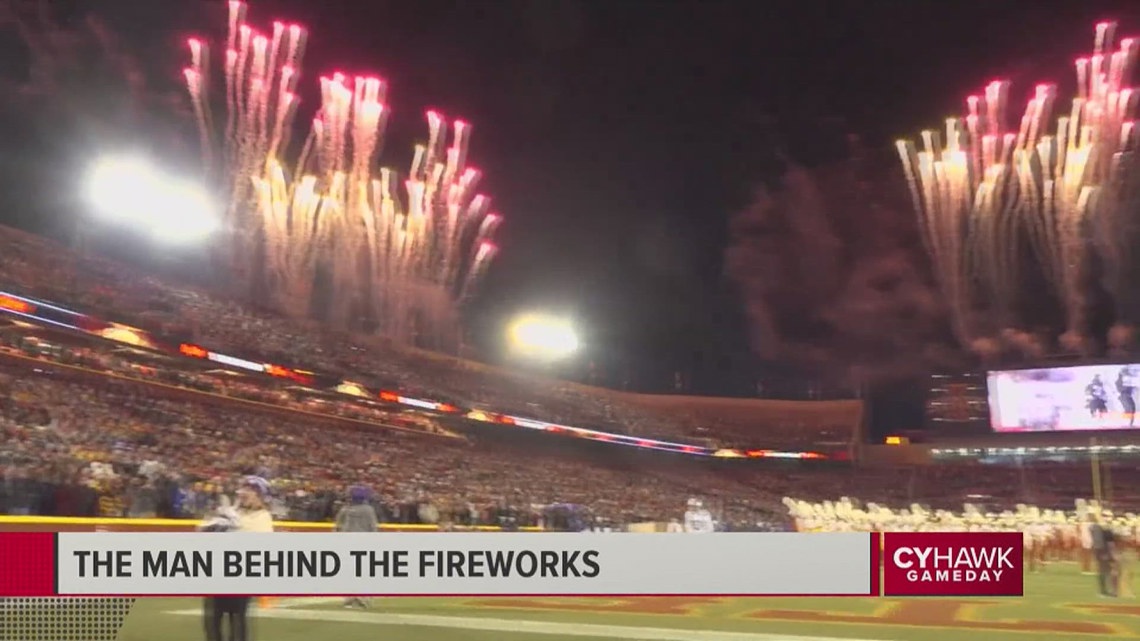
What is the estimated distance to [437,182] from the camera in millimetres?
36719

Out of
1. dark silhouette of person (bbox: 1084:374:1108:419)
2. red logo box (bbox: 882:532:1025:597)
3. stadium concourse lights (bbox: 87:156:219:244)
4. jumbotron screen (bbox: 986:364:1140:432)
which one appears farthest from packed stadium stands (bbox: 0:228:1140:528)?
red logo box (bbox: 882:532:1025:597)

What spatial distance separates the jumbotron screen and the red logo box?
4079cm

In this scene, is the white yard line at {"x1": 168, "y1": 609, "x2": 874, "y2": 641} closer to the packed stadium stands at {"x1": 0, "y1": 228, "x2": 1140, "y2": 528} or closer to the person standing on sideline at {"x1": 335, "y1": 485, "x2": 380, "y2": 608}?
the person standing on sideline at {"x1": 335, "y1": 485, "x2": 380, "y2": 608}

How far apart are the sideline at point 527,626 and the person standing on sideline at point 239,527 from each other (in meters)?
2.48

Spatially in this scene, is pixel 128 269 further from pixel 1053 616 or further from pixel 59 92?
pixel 1053 616

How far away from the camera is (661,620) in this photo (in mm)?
11172

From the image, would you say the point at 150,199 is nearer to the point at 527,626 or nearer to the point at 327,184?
the point at 327,184

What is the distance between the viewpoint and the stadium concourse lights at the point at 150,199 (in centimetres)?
3297

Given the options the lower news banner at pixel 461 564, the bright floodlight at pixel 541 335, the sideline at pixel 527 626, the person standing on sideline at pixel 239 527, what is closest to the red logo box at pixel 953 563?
the lower news banner at pixel 461 564

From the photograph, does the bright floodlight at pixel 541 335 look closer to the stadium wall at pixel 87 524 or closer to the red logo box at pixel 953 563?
the stadium wall at pixel 87 524

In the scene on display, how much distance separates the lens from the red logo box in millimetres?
8836

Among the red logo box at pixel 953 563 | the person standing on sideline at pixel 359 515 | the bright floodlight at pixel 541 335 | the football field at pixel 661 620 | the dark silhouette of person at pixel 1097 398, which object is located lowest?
the football field at pixel 661 620

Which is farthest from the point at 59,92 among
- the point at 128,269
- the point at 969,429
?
the point at 969,429

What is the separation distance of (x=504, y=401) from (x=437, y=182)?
12.6 m
